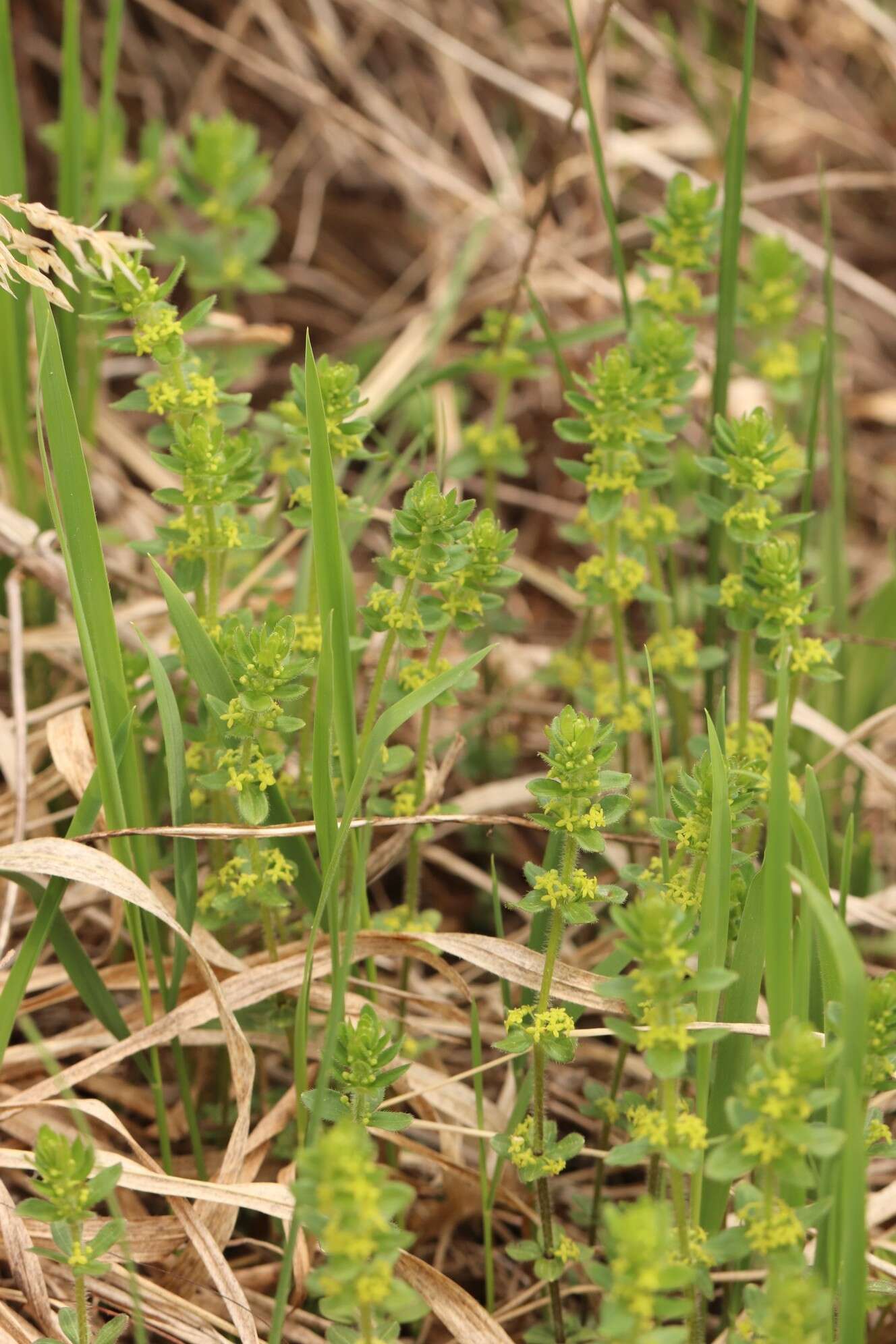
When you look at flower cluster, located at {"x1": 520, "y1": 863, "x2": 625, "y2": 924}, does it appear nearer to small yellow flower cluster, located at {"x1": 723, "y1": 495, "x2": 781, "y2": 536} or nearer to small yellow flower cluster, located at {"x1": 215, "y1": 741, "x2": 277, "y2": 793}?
small yellow flower cluster, located at {"x1": 215, "y1": 741, "x2": 277, "y2": 793}

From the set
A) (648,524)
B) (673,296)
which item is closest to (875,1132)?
(648,524)

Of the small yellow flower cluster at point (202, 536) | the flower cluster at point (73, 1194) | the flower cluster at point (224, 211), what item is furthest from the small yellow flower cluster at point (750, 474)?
the flower cluster at point (224, 211)

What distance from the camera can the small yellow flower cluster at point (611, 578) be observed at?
2105 mm

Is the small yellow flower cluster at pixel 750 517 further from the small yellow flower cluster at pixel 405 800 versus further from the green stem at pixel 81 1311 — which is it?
the green stem at pixel 81 1311

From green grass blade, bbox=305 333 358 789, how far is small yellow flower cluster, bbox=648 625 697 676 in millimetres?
748

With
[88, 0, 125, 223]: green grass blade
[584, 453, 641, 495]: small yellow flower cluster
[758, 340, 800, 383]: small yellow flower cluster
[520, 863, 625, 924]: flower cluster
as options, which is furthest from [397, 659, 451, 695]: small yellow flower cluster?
[758, 340, 800, 383]: small yellow flower cluster

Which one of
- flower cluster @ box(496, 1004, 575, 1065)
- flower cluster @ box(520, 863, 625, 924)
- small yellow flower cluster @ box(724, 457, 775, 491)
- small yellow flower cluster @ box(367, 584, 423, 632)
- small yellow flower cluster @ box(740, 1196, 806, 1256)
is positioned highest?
small yellow flower cluster @ box(724, 457, 775, 491)

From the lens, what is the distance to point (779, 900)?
1459 millimetres

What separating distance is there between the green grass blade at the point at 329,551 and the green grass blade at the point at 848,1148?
57 centimetres

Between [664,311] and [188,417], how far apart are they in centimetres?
86

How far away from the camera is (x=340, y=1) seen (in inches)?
152

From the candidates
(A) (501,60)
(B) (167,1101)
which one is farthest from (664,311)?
(A) (501,60)

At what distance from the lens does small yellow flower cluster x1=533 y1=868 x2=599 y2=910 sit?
1531 millimetres

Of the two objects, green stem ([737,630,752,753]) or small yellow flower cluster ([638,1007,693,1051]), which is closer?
small yellow flower cluster ([638,1007,693,1051])
